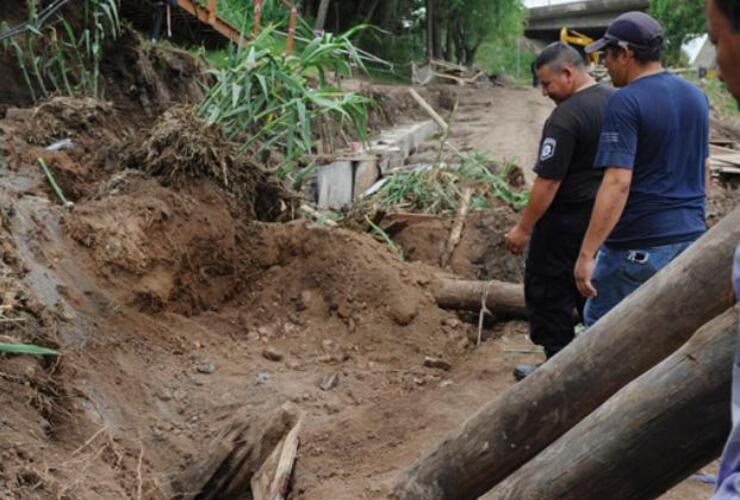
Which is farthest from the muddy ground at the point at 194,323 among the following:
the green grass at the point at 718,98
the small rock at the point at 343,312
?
the green grass at the point at 718,98

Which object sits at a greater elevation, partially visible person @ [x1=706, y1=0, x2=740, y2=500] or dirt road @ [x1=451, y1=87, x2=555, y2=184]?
partially visible person @ [x1=706, y1=0, x2=740, y2=500]

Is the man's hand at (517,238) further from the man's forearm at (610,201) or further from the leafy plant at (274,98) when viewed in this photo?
the leafy plant at (274,98)

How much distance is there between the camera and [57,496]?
117 inches

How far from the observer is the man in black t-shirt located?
411cm

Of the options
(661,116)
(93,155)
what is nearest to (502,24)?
(93,155)

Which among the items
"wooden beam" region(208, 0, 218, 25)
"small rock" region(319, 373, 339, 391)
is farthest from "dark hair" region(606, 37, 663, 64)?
"wooden beam" region(208, 0, 218, 25)

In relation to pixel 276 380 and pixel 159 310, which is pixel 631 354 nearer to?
pixel 276 380

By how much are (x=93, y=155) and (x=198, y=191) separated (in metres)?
1.09

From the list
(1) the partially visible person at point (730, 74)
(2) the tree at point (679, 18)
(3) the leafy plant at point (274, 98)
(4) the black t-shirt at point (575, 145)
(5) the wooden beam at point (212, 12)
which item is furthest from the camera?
(2) the tree at point (679, 18)

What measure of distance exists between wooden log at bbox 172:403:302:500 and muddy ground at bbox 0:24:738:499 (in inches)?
5.6

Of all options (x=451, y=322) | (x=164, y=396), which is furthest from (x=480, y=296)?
(x=164, y=396)

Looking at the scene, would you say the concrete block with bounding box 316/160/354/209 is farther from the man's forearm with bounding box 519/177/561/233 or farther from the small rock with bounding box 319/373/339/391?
the man's forearm with bounding box 519/177/561/233

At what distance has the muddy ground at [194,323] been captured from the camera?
3.80 metres

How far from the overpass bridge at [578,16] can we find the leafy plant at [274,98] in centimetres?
3239
